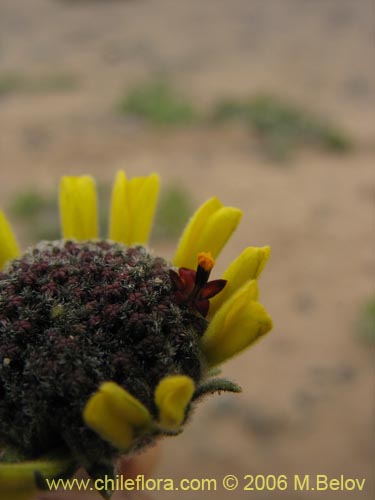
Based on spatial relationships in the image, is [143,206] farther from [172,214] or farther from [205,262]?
[172,214]

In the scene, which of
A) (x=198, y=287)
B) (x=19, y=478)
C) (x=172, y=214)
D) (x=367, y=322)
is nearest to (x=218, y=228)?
(x=198, y=287)

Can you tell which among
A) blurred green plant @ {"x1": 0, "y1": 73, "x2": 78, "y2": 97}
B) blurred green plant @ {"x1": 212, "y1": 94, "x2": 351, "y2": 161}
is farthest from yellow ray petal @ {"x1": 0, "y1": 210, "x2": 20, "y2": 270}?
blurred green plant @ {"x1": 0, "y1": 73, "x2": 78, "y2": 97}

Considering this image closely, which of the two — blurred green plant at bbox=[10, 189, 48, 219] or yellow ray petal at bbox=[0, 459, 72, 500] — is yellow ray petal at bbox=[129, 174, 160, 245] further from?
blurred green plant at bbox=[10, 189, 48, 219]

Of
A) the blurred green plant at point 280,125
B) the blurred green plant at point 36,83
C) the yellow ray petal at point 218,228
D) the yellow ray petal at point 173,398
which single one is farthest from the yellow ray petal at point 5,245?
the blurred green plant at point 36,83

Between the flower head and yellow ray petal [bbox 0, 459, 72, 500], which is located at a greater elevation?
the flower head

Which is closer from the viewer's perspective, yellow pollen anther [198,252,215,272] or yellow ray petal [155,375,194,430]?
yellow ray petal [155,375,194,430]
